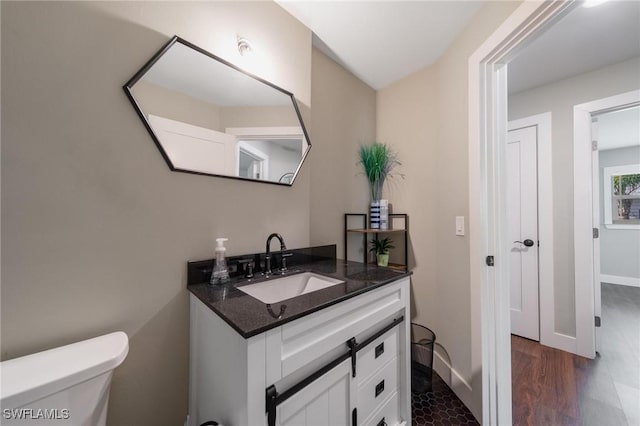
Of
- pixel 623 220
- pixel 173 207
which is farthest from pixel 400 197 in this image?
pixel 623 220

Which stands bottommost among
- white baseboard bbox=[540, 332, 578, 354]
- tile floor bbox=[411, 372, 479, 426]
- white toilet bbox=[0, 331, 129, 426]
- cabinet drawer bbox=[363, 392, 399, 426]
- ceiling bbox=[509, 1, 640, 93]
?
tile floor bbox=[411, 372, 479, 426]

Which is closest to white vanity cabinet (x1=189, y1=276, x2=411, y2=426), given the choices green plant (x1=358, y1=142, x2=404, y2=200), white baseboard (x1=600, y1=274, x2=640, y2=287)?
green plant (x1=358, y1=142, x2=404, y2=200)

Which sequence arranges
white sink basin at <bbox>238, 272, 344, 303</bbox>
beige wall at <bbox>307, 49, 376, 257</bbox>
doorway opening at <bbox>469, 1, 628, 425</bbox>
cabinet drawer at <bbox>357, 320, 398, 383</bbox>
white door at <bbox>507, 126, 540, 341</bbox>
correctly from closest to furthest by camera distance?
cabinet drawer at <bbox>357, 320, 398, 383</bbox> < white sink basin at <bbox>238, 272, 344, 303</bbox> < doorway opening at <bbox>469, 1, 628, 425</bbox> < beige wall at <bbox>307, 49, 376, 257</bbox> < white door at <bbox>507, 126, 540, 341</bbox>

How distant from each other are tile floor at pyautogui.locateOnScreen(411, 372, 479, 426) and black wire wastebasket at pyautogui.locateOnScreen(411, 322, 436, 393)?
4 centimetres

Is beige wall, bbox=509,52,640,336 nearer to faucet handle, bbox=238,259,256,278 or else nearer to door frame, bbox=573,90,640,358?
door frame, bbox=573,90,640,358

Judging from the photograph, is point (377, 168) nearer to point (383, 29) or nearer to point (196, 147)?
point (383, 29)

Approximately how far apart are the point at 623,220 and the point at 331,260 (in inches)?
218

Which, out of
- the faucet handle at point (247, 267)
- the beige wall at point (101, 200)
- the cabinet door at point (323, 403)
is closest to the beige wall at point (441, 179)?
the cabinet door at point (323, 403)

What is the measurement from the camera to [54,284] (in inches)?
29.6

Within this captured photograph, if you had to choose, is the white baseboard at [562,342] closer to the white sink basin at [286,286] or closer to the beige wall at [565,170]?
the beige wall at [565,170]

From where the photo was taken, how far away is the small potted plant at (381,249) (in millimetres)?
1920

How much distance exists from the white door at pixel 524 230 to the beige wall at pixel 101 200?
2646mm

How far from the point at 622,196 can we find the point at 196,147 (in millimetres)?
6401

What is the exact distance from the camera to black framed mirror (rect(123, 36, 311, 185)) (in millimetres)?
964
